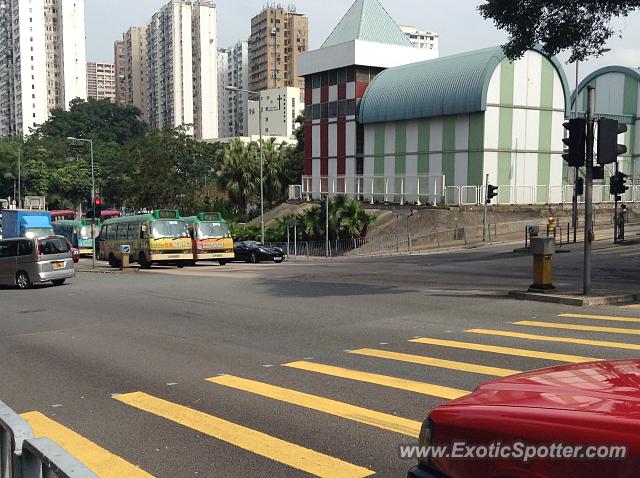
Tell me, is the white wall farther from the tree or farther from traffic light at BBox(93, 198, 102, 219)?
the tree

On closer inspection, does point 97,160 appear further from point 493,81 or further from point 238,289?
point 238,289

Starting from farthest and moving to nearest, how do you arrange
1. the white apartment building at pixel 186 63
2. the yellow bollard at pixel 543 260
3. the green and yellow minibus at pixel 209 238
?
the white apartment building at pixel 186 63
the green and yellow minibus at pixel 209 238
the yellow bollard at pixel 543 260

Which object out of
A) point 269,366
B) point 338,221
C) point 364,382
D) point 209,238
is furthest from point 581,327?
point 338,221

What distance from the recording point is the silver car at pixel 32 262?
22391 millimetres

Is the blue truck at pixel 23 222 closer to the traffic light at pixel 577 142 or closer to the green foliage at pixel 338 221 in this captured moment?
the green foliage at pixel 338 221

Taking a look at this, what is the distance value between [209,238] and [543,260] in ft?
73.6

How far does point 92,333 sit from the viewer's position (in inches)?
475

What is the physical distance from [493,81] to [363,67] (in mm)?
13226

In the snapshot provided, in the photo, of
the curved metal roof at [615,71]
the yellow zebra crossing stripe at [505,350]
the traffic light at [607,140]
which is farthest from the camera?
the curved metal roof at [615,71]

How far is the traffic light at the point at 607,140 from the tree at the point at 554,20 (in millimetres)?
8150

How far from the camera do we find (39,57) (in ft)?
481

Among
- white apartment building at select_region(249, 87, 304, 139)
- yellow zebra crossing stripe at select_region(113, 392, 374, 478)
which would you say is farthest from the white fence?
white apartment building at select_region(249, 87, 304, 139)

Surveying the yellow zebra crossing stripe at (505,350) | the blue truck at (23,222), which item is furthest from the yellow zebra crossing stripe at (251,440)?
the blue truck at (23,222)

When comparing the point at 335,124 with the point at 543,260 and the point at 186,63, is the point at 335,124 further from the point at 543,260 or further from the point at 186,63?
the point at 186,63
